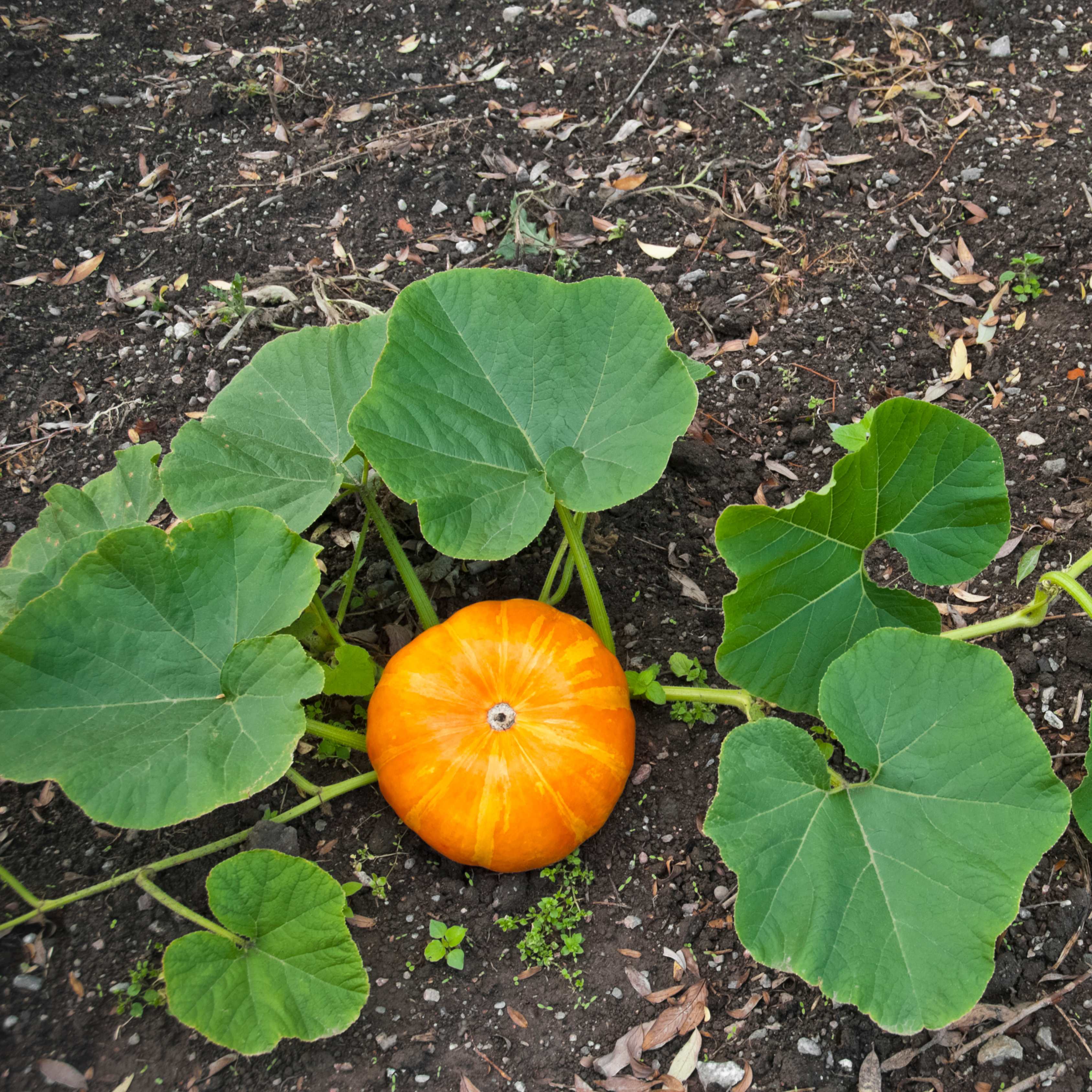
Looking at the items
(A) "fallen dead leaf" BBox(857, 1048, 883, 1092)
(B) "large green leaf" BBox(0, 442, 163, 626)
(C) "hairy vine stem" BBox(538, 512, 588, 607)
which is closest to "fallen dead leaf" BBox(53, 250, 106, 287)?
(B) "large green leaf" BBox(0, 442, 163, 626)

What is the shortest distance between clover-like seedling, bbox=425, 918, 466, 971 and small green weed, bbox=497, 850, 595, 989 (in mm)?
116

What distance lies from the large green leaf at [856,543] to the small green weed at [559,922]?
71 centimetres

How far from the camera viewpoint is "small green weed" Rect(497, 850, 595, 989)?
7.63ft

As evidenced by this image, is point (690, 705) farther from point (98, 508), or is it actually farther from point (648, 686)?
point (98, 508)

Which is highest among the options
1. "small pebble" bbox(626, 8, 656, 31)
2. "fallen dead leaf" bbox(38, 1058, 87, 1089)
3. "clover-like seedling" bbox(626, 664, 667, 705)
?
"small pebble" bbox(626, 8, 656, 31)

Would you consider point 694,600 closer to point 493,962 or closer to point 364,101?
point 493,962

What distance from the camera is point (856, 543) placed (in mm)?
2268

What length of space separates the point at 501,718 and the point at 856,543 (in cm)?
100

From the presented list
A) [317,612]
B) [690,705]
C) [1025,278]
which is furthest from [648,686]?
[1025,278]

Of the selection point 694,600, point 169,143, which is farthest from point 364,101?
point 694,600

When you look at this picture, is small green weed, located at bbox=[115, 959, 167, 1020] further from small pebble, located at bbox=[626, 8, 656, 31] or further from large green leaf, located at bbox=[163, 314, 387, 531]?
small pebble, located at bbox=[626, 8, 656, 31]

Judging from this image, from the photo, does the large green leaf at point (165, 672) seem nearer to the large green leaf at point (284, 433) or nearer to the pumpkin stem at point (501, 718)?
the large green leaf at point (284, 433)

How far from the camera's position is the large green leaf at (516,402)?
2219mm

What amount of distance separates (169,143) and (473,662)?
10.5 feet
